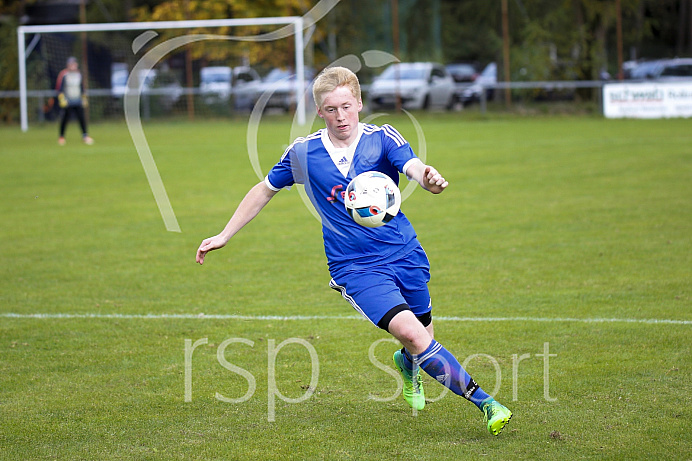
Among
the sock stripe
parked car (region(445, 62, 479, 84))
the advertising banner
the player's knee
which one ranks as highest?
parked car (region(445, 62, 479, 84))

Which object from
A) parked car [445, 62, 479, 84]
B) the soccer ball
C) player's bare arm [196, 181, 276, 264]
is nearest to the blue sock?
the soccer ball

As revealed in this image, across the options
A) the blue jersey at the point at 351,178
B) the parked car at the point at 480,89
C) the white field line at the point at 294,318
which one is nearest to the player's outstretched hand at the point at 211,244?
the blue jersey at the point at 351,178

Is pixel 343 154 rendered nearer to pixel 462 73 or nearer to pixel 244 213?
pixel 244 213

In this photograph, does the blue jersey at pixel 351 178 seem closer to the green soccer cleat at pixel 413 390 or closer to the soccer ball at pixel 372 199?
the soccer ball at pixel 372 199

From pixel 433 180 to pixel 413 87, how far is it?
25.3 meters

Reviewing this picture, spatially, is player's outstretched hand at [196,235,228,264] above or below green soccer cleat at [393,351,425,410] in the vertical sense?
above

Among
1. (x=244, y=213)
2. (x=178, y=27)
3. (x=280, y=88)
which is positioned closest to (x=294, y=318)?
(x=244, y=213)

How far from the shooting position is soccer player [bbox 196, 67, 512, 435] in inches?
161

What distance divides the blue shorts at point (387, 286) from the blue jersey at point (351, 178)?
1.8 inches

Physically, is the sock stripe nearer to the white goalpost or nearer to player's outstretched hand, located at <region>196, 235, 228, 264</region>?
player's outstretched hand, located at <region>196, 235, 228, 264</region>

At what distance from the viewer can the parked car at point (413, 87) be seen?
28.1 metres

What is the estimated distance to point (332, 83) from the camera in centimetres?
413

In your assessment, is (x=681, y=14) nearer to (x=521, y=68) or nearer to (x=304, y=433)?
(x=521, y=68)

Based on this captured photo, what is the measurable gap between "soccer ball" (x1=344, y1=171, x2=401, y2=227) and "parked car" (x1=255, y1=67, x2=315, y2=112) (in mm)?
23965
